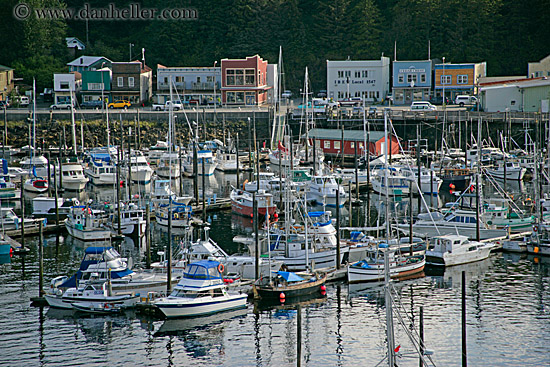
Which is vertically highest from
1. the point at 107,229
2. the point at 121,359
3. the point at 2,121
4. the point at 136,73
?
the point at 136,73

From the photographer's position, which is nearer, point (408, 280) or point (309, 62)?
point (408, 280)

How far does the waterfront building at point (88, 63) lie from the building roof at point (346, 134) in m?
33.3

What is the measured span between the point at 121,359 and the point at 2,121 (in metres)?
65.5

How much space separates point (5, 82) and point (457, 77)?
60659 millimetres

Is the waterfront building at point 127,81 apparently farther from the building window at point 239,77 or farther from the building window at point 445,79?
the building window at point 445,79

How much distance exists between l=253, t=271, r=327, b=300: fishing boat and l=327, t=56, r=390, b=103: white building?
64274 millimetres

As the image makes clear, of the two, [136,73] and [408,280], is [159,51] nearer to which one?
[136,73]

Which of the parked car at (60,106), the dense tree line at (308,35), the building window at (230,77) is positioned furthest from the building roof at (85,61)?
the building window at (230,77)

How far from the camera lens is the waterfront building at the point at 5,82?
103 meters

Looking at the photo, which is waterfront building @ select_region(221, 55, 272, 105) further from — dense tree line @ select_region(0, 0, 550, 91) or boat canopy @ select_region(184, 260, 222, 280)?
boat canopy @ select_region(184, 260, 222, 280)

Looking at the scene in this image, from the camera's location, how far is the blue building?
10056cm

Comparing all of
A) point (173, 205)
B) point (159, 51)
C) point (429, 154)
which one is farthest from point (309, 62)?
point (173, 205)

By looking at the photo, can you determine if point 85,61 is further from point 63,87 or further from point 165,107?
point 165,107

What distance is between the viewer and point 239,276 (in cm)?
4031
